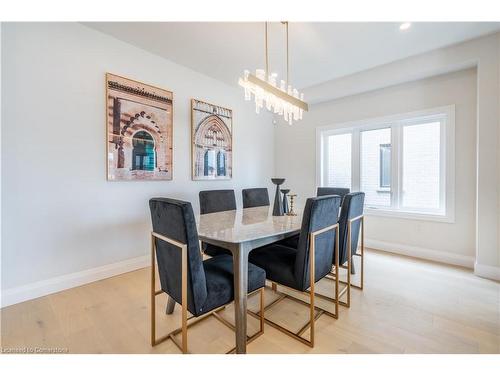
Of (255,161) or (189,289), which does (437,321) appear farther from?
(255,161)

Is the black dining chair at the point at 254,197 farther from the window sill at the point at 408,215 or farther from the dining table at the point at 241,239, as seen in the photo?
the window sill at the point at 408,215

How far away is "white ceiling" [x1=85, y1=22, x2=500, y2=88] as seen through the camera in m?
2.33

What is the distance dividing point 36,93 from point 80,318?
2.02 m

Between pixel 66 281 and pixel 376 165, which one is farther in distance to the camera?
pixel 376 165

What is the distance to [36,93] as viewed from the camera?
209cm

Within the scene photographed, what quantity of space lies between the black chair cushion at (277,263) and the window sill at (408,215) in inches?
91.4

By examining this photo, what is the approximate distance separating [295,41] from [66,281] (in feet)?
11.6

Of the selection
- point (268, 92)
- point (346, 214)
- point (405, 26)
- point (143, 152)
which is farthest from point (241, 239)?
point (405, 26)

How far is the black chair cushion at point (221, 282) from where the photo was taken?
135cm

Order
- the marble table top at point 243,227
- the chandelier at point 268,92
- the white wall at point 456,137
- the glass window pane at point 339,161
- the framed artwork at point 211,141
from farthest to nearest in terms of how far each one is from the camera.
Result: the glass window pane at point 339,161 → the framed artwork at point 211,141 → the white wall at point 456,137 → the chandelier at point 268,92 → the marble table top at point 243,227

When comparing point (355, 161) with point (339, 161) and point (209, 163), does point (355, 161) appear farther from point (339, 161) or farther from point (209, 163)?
point (209, 163)

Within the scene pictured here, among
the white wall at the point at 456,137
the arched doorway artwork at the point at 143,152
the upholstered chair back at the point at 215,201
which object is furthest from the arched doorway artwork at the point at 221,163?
the white wall at the point at 456,137

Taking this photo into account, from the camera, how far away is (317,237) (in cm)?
160

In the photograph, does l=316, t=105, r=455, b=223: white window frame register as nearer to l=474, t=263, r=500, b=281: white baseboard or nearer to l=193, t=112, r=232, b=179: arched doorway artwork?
l=474, t=263, r=500, b=281: white baseboard
